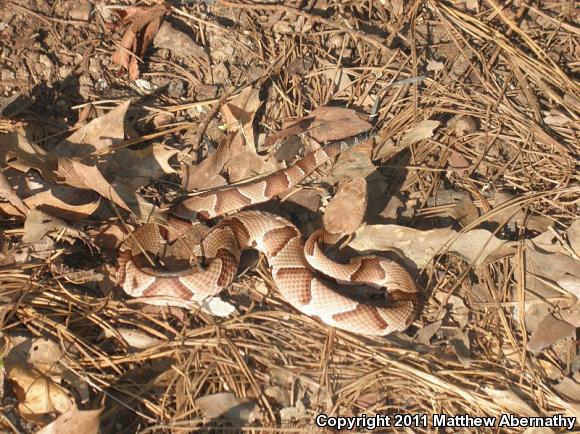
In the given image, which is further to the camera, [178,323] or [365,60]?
[365,60]

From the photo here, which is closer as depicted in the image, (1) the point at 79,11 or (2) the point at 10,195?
(2) the point at 10,195

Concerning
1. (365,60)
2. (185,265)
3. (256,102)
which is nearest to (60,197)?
(185,265)

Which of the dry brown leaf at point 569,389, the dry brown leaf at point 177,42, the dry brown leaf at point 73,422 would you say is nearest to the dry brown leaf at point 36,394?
the dry brown leaf at point 73,422

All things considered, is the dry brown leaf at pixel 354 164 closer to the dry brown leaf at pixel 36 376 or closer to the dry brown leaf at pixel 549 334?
the dry brown leaf at pixel 549 334

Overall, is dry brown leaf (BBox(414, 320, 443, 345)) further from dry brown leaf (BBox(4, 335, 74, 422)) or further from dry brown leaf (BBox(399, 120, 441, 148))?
dry brown leaf (BBox(4, 335, 74, 422))

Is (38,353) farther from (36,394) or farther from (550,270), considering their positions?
(550,270)

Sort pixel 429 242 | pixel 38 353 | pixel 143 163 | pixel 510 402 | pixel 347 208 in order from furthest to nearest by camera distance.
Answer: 1. pixel 143 163
2. pixel 347 208
3. pixel 429 242
4. pixel 510 402
5. pixel 38 353

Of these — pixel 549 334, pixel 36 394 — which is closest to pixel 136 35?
pixel 36 394

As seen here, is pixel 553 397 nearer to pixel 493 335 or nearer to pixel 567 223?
pixel 493 335
